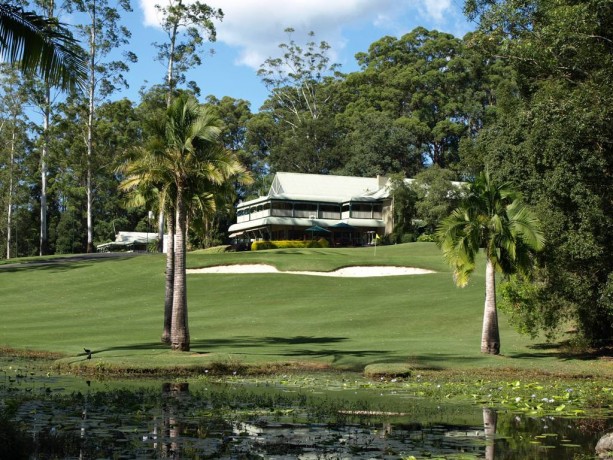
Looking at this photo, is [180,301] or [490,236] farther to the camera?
[180,301]

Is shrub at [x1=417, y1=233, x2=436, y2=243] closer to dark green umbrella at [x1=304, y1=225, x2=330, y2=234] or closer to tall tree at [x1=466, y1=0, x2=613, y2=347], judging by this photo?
dark green umbrella at [x1=304, y1=225, x2=330, y2=234]

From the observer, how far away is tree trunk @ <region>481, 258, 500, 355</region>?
28625 millimetres

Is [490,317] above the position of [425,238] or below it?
below

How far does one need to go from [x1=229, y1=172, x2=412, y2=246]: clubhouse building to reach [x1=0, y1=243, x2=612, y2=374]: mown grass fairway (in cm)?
3015

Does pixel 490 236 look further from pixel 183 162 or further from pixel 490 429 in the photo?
pixel 490 429

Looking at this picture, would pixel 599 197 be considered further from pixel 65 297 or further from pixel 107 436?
pixel 65 297

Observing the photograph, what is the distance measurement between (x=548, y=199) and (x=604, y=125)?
415cm

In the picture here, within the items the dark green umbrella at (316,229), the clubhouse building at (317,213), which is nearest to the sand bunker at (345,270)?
the dark green umbrella at (316,229)

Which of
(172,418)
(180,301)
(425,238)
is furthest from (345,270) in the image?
(172,418)

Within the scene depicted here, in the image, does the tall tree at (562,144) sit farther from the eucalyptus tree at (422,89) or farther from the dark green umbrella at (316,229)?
the eucalyptus tree at (422,89)

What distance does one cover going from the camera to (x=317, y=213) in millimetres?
93000

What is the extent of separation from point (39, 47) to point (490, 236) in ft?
61.8

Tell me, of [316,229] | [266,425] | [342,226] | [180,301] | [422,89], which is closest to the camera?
[266,425]

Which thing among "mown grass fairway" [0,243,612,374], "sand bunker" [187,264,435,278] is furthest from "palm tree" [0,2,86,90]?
"sand bunker" [187,264,435,278]
